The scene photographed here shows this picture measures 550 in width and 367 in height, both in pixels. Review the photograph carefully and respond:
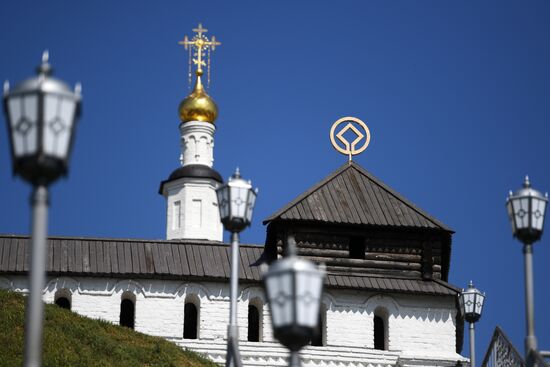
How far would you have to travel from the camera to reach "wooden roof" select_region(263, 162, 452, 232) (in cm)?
3559

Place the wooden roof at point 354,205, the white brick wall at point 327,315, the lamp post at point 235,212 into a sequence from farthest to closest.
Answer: the wooden roof at point 354,205 → the white brick wall at point 327,315 → the lamp post at point 235,212

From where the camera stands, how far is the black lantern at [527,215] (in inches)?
671

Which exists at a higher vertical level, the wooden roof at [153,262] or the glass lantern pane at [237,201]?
the wooden roof at [153,262]

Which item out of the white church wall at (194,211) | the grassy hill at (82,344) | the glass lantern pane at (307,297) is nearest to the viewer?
the glass lantern pane at (307,297)

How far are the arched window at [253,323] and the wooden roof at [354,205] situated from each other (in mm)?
2523

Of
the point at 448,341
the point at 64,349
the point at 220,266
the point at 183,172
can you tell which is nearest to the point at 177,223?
the point at 183,172

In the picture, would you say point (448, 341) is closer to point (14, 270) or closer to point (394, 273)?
point (394, 273)

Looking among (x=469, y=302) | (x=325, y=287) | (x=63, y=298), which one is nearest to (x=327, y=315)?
(x=325, y=287)

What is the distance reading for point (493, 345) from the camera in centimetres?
2052

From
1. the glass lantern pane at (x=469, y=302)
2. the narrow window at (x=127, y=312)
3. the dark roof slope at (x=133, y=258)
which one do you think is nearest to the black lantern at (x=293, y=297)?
the glass lantern pane at (x=469, y=302)

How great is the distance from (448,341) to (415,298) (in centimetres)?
143

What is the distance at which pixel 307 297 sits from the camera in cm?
1195

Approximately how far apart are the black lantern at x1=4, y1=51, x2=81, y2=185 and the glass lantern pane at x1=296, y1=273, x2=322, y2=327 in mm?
2340

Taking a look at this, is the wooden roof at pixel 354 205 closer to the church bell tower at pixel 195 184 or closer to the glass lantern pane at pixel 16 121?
the church bell tower at pixel 195 184
